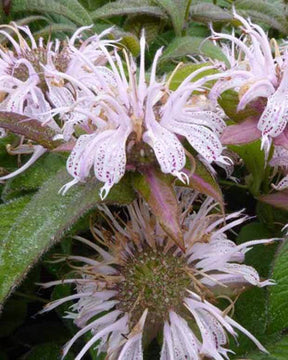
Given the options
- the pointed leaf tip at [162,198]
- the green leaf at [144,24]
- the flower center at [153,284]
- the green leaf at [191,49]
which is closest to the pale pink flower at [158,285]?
the flower center at [153,284]

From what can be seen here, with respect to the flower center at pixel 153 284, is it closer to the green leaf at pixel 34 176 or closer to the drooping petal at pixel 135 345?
the drooping petal at pixel 135 345

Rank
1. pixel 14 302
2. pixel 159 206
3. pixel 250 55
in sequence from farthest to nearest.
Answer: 1. pixel 14 302
2. pixel 250 55
3. pixel 159 206

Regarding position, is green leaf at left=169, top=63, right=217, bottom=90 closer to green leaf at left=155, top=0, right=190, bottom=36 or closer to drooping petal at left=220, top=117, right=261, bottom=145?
drooping petal at left=220, top=117, right=261, bottom=145

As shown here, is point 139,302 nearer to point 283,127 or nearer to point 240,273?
point 240,273

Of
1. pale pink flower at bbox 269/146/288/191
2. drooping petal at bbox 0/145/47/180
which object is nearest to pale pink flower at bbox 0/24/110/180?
drooping petal at bbox 0/145/47/180

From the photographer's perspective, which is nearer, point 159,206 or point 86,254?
point 159,206

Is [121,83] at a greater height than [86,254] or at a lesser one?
greater

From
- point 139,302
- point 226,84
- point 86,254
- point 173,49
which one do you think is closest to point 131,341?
point 139,302
